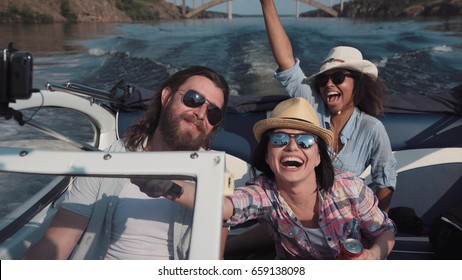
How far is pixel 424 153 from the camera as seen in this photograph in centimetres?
213

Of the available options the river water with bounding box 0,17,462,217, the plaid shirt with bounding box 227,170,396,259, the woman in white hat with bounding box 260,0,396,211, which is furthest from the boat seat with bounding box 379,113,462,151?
the river water with bounding box 0,17,462,217

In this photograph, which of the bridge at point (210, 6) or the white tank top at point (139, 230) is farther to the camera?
the bridge at point (210, 6)

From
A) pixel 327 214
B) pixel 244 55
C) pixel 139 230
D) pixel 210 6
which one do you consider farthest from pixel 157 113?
pixel 210 6

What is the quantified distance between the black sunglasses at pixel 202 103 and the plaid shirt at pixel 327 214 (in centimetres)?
22

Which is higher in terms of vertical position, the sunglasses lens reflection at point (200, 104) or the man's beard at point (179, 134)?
the sunglasses lens reflection at point (200, 104)

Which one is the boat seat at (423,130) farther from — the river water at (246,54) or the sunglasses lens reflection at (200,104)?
the river water at (246,54)

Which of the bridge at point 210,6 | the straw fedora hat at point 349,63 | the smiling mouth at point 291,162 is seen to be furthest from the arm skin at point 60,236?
the bridge at point 210,6

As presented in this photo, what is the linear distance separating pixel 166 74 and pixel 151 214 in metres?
4.79

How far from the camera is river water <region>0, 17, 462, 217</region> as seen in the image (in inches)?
217

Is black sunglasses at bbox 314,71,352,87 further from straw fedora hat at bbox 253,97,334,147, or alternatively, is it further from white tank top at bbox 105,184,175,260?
white tank top at bbox 105,184,175,260

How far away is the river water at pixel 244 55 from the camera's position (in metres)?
5.50

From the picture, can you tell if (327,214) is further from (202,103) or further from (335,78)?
(335,78)

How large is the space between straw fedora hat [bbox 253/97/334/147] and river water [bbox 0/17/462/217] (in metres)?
2.79

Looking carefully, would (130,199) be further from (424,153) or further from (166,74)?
(166,74)
